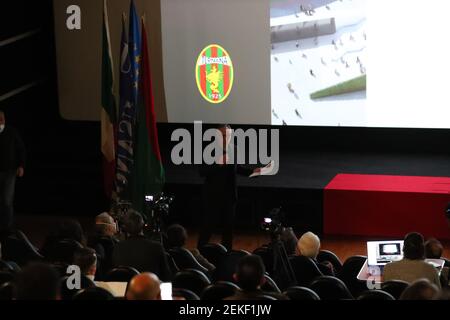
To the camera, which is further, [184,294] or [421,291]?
[184,294]

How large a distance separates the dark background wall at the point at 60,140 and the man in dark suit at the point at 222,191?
1.70 metres

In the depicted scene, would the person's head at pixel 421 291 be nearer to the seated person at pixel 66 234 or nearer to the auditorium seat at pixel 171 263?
the auditorium seat at pixel 171 263

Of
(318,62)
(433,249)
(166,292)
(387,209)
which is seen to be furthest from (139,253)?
(318,62)

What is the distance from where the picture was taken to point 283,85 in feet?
39.3

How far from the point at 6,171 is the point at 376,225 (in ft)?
12.6

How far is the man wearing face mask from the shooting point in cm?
912

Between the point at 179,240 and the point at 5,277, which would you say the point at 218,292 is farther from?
the point at 179,240

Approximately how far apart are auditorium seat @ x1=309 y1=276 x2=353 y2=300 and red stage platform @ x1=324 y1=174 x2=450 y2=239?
389cm

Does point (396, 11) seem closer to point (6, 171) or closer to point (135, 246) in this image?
point (6, 171)

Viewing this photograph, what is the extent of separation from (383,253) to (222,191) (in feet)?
6.83

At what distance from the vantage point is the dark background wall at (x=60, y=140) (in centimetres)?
1091

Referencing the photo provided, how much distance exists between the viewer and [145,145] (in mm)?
9414
